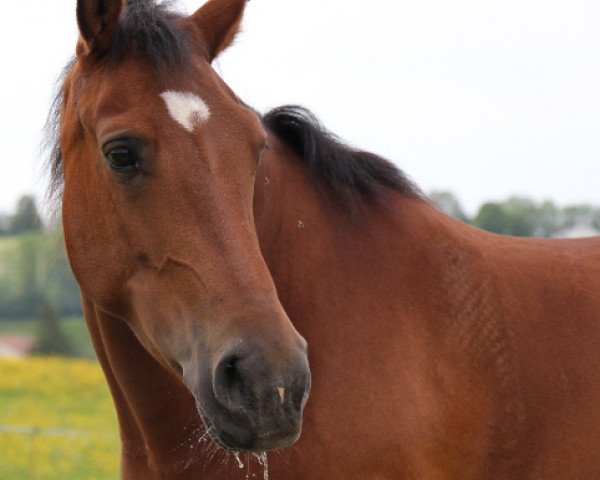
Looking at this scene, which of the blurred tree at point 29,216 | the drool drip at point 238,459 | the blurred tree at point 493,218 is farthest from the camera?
the blurred tree at point 493,218

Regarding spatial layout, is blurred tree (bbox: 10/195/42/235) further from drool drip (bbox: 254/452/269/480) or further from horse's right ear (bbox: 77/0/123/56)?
drool drip (bbox: 254/452/269/480)

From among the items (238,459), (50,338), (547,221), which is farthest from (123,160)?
(50,338)

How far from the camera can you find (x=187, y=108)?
133 inches

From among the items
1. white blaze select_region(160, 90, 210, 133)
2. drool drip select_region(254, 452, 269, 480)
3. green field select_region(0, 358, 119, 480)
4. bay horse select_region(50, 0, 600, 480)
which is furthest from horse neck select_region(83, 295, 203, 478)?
green field select_region(0, 358, 119, 480)

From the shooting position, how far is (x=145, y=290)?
11.3ft

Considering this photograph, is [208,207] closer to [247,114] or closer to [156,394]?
[247,114]

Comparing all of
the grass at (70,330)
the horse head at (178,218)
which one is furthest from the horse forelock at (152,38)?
the grass at (70,330)

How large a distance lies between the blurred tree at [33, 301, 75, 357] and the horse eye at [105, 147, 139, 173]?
37031 mm

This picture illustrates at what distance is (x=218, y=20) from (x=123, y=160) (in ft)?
3.02

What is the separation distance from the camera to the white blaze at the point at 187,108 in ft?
11.0

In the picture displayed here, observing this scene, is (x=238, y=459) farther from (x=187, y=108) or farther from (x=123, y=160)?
(x=187, y=108)

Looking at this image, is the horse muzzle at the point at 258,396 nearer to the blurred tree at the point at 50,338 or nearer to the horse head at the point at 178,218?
the horse head at the point at 178,218

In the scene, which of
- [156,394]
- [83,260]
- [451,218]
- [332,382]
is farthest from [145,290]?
[451,218]

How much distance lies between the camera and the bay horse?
3.21 meters
